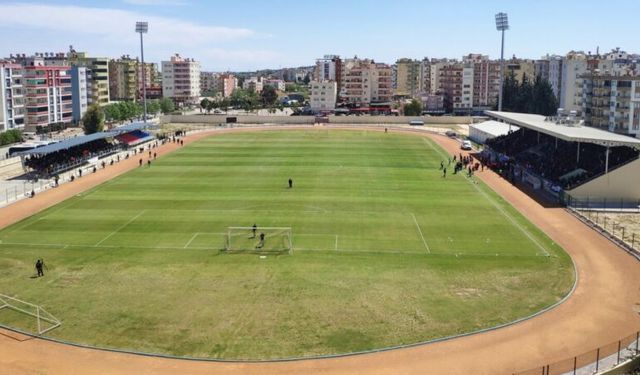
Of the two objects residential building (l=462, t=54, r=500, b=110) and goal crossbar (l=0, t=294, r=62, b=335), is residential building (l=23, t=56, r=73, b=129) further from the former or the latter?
residential building (l=462, t=54, r=500, b=110)

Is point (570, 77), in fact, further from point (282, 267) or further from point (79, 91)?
point (282, 267)

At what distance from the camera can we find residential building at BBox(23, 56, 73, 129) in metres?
97.8

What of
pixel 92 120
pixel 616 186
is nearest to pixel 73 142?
pixel 92 120

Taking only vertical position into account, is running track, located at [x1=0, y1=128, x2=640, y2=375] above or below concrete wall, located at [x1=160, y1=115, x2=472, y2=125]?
below

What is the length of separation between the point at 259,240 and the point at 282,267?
510cm

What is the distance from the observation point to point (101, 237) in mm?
37062

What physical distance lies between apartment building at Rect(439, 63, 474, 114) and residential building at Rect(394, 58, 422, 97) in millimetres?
35505

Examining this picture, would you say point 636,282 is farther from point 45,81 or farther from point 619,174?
point 45,81

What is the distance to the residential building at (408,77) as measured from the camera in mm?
185750

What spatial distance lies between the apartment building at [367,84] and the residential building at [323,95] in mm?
7145

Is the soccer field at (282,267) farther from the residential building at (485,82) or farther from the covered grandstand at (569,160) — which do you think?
the residential building at (485,82)

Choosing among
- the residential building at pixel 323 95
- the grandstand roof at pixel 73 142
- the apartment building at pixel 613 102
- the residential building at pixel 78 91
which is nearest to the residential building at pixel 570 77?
the apartment building at pixel 613 102

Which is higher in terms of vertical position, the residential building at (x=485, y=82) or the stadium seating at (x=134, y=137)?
the residential building at (x=485, y=82)

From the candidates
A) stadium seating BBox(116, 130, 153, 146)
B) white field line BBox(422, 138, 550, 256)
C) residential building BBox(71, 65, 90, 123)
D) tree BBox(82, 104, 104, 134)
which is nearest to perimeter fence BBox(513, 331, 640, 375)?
white field line BBox(422, 138, 550, 256)
